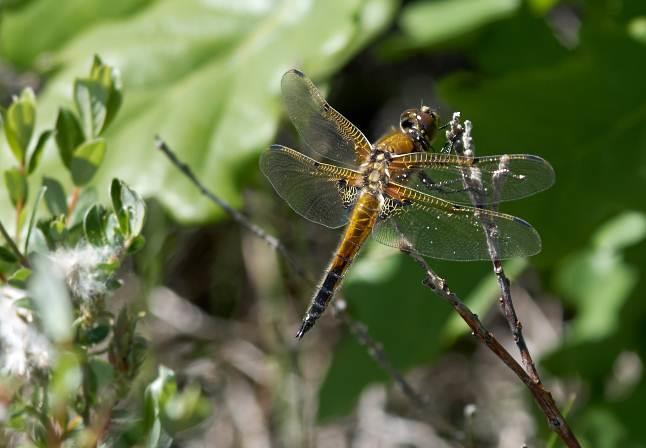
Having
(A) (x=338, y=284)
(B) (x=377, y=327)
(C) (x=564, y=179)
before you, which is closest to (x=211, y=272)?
(B) (x=377, y=327)

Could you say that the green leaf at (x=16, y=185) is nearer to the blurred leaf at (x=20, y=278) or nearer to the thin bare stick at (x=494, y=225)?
the blurred leaf at (x=20, y=278)

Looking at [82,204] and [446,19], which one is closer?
[82,204]

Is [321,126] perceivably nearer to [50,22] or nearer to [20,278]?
[20,278]

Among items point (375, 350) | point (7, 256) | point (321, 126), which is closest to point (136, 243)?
point (7, 256)

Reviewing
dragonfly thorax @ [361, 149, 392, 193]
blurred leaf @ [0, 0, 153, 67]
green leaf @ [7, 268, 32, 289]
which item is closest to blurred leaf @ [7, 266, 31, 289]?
green leaf @ [7, 268, 32, 289]

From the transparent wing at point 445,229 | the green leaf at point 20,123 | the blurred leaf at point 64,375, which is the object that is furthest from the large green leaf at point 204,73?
the blurred leaf at point 64,375

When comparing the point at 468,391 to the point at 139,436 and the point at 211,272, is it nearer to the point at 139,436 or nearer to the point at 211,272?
the point at 211,272
